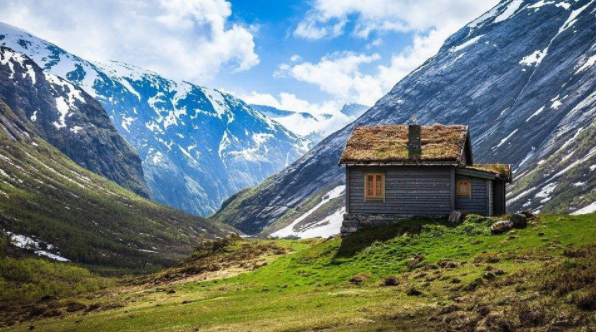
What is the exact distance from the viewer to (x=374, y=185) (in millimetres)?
47625

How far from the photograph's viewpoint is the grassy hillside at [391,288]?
19.4 m

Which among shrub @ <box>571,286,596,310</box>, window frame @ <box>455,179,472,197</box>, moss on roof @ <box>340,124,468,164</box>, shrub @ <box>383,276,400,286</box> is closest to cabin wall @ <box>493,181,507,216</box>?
moss on roof @ <box>340,124,468,164</box>

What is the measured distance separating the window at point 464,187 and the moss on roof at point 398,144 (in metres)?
2.65

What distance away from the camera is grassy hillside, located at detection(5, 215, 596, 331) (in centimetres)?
1936

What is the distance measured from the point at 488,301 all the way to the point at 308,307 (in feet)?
30.1

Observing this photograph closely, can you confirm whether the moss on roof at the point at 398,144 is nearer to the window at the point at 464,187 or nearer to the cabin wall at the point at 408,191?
the cabin wall at the point at 408,191

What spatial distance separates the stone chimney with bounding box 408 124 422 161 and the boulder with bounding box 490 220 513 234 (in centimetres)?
1119

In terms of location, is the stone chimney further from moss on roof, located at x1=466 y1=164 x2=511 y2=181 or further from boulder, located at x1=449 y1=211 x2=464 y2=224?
moss on roof, located at x1=466 y1=164 x2=511 y2=181

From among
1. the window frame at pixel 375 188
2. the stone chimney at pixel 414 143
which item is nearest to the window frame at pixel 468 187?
the stone chimney at pixel 414 143

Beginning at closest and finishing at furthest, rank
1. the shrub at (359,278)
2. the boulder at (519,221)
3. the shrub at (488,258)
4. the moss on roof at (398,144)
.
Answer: the shrub at (488,258)
the shrub at (359,278)
the boulder at (519,221)
the moss on roof at (398,144)

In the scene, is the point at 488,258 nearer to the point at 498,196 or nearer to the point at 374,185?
the point at 374,185

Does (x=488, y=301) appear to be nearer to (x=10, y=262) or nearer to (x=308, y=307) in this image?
(x=308, y=307)

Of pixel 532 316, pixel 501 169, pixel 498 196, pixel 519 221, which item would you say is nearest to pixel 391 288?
pixel 532 316

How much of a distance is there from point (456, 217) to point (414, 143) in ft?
27.3
